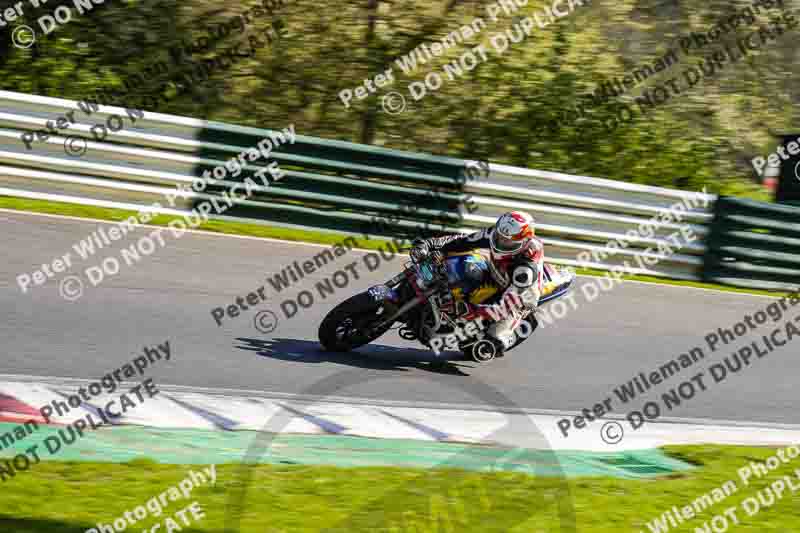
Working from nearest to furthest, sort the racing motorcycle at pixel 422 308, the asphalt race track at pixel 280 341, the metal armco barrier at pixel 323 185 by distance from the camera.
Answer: the asphalt race track at pixel 280 341, the racing motorcycle at pixel 422 308, the metal armco barrier at pixel 323 185

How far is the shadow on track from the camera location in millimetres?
8914

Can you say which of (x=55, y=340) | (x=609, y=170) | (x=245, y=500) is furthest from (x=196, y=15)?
(x=245, y=500)

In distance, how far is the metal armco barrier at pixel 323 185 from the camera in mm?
12578

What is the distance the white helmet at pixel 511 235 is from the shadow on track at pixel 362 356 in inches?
49.7

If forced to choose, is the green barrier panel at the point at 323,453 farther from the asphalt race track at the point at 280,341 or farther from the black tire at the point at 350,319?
the black tire at the point at 350,319

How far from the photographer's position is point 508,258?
8844mm

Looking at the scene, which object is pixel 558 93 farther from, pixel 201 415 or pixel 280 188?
pixel 201 415

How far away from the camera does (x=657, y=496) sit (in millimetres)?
6879

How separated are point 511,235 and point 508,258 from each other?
274 millimetres

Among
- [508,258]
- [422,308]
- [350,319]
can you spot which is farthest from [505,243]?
[350,319]

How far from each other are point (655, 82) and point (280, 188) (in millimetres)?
8748

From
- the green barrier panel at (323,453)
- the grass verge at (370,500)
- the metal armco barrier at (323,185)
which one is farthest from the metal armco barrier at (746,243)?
the grass verge at (370,500)

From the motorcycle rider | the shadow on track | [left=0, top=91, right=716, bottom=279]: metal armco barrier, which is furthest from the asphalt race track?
[left=0, top=91, right=716, bottom=279]: metal armco barrier

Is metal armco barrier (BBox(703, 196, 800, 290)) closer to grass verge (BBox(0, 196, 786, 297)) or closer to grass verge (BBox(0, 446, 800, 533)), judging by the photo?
grass verge (BBox(0, 196, 786, 297))
